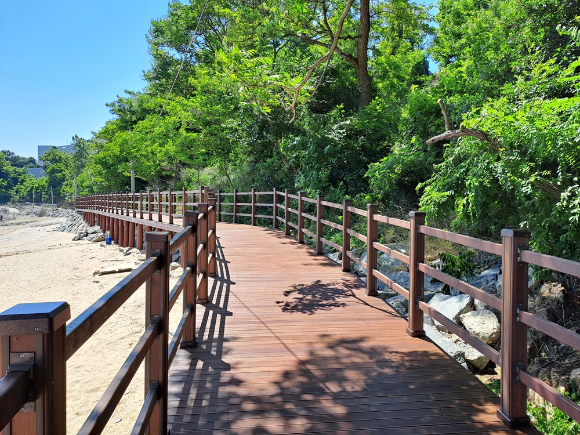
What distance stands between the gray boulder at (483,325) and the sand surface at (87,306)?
4.14 metres

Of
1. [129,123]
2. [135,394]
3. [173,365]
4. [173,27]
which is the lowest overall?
[135,394]

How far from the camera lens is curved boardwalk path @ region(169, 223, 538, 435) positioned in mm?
3039

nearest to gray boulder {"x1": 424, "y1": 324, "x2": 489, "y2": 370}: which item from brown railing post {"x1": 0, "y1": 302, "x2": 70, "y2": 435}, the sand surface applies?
the sand surface

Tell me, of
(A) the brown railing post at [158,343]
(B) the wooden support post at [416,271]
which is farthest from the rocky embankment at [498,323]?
(A) the brown railing post at [158,343]

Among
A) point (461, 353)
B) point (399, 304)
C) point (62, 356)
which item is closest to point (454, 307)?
point (399, 304)

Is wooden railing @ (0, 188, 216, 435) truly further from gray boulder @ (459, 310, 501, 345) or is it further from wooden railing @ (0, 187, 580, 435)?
gray boulder @ (459, 310, 501, 345)

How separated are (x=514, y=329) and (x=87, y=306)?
1076cm

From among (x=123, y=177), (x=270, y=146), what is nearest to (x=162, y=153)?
(x=270, y=146)

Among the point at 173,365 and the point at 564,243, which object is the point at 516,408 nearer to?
the point at 173,365

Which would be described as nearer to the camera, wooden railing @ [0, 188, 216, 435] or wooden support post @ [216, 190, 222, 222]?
wooden railing @ [0, 188, 216, 435]

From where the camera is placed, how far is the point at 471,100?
10.1 metres

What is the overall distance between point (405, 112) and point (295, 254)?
4804mm

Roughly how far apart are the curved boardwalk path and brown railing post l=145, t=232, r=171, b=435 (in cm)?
29

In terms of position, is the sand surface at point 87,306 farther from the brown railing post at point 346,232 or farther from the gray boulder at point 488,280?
the gray boulder at point 488,280
